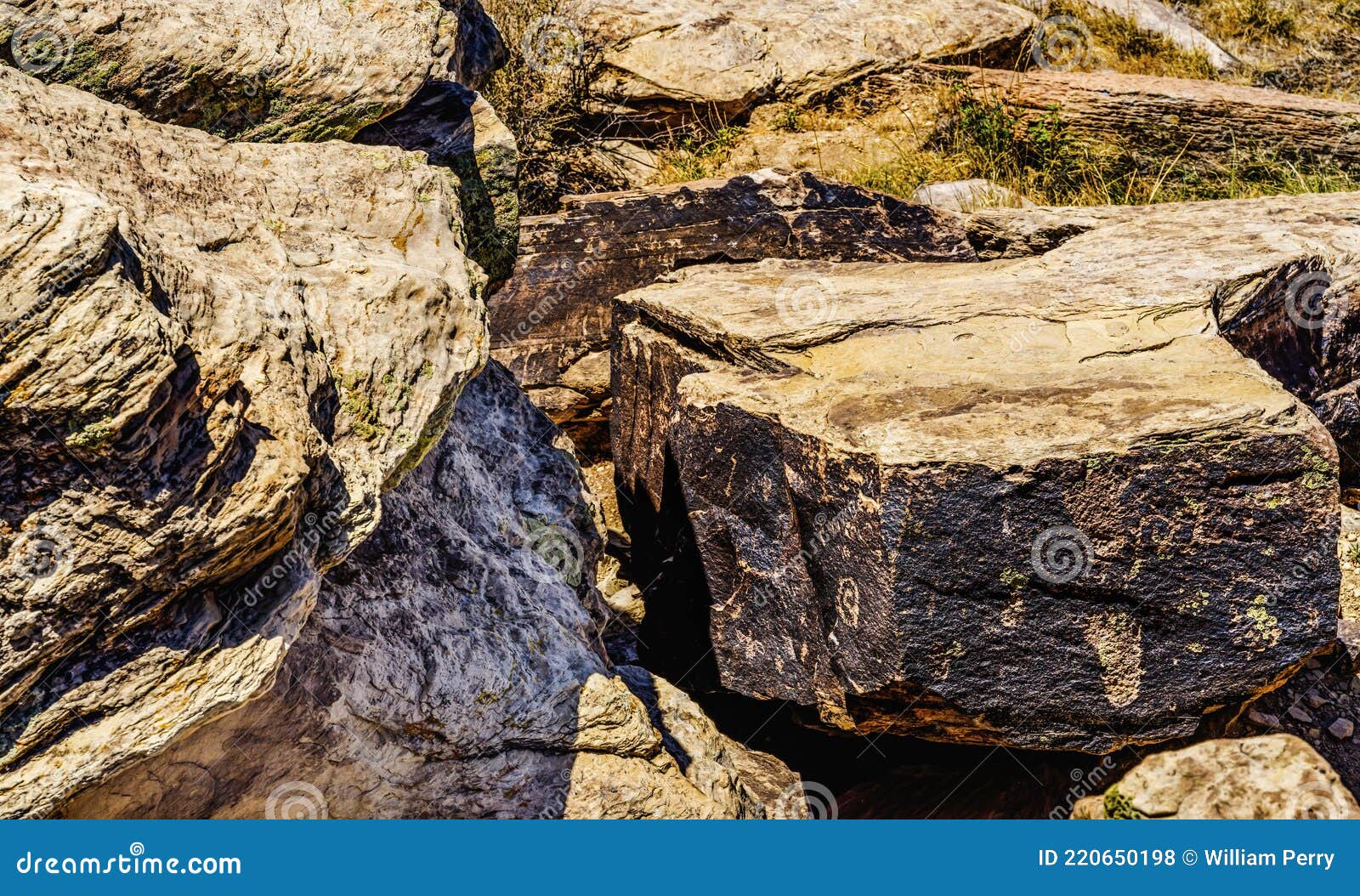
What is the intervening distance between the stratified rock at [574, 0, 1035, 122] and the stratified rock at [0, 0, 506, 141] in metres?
2.94

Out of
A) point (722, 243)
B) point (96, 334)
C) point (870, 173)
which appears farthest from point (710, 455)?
point (870, 173)

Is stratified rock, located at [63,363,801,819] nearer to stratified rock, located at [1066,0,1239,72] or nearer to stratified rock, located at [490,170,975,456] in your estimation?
stratified rock, located at [490,170,975,456]

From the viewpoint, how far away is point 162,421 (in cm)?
212

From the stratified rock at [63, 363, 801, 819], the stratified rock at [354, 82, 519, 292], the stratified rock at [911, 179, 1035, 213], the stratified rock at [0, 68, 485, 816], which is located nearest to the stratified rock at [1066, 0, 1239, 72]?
the stratified rock at [911, 179, 1035, 213]

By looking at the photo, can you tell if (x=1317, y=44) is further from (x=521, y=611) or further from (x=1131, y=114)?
(x=521, y=611)

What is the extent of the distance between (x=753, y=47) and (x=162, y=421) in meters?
5.50

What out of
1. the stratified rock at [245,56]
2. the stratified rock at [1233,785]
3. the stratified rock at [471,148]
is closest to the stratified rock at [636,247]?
the stratified rock at [471,148]

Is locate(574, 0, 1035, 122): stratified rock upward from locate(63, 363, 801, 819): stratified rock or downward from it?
upward

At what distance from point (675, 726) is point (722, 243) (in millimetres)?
2393

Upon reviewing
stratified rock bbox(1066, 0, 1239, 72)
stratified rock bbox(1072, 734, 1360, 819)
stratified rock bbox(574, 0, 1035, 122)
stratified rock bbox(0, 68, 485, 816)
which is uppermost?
stratified rock bbox(0, 68, 485, 816)

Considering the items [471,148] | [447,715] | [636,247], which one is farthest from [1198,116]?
[447,715]

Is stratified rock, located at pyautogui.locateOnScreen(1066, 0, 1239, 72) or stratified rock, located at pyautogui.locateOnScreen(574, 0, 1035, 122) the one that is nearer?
stratified rock, located at pyautogui.locateOnScreen(574, 0, 1035, 122)

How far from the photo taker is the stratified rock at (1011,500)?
298cm

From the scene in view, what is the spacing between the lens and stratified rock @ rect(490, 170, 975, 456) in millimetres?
5219
